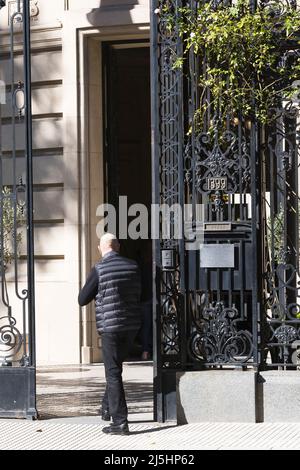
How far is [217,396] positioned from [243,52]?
334 centimetres

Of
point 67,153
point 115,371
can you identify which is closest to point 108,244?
point 115,371

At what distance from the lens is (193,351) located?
39.0 ft

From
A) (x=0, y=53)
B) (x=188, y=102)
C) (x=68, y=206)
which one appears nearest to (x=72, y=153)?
(x=68, y=206)

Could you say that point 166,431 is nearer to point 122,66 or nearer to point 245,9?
point 245,9

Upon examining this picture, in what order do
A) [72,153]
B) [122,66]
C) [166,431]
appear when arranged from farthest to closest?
[122,66] < [72,153] < [166,431]

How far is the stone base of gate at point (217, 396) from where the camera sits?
37.8ft

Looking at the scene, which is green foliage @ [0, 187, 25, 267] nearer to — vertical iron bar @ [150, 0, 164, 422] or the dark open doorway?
the dark open doorway

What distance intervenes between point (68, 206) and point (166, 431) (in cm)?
638

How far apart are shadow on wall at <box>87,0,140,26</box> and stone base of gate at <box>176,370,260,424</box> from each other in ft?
22.2

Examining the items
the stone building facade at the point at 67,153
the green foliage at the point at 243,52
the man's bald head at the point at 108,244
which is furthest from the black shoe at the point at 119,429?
the stone building facade at the point at 67,153

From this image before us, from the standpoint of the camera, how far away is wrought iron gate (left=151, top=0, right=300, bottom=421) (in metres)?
11.8

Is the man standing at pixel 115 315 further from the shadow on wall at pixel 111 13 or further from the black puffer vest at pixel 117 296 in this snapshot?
the shadow on wall at pixel 111 13

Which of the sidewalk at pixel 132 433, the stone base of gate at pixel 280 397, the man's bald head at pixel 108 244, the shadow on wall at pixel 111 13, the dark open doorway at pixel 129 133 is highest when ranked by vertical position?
the shadow on wall at pixel 111 13

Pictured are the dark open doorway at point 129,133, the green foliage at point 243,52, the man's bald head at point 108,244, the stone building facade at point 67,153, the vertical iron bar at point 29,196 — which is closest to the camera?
the man's bald head at point 108,244
